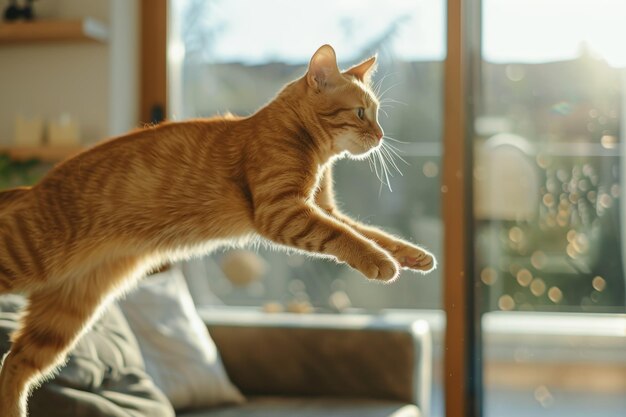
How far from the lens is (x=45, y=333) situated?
128 centimetres

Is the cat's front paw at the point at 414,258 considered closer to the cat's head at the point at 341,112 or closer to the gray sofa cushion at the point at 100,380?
the cat's head at the point at 341,112

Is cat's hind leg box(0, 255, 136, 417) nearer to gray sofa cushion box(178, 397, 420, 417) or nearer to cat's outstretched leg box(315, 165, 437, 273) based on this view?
cat's outstretched leg box(315, 165, 437, 273)

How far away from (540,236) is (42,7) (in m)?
1.89

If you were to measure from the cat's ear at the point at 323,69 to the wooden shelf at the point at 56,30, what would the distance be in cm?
173

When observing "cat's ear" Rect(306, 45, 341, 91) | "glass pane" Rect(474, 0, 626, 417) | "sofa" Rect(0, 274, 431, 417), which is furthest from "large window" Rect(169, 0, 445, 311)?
"cat's ear" Rect(306, 45, 341, 91)

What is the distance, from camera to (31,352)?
1.28m

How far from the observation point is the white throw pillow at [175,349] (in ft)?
6.84

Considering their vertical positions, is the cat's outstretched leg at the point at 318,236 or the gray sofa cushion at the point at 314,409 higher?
the cat's outstretched leg at the point at 318,236

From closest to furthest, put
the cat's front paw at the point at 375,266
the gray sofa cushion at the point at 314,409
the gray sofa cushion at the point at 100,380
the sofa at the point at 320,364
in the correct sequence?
the cat's front paw at the point at 375,266 < the gray sofa cushion at the point at 100,380 < the gray sofa cushion at the point at 314,409 < the sofa at the point at 320,364

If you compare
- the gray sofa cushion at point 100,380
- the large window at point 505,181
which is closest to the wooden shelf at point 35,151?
the large window at point 505,181

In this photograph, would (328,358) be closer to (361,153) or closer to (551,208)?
(551,208)

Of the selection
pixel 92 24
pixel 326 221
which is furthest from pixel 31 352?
pixel 92 24

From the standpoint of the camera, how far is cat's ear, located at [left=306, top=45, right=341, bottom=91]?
1.11 metres

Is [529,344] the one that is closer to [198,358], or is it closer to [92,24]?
[198,358]
